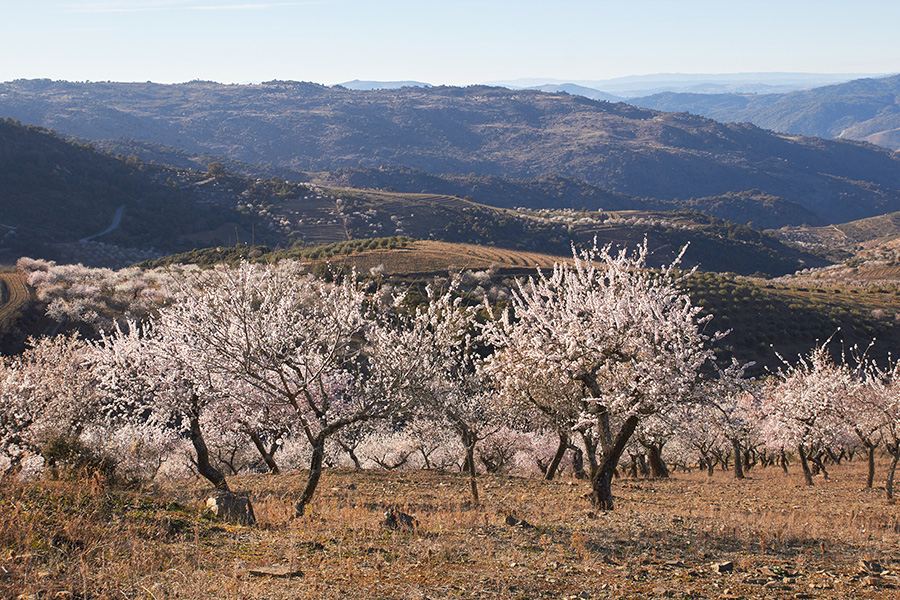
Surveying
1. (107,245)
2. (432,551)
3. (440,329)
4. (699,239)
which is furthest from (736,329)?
(107,245)

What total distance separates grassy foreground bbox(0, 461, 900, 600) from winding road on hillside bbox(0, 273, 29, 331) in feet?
176

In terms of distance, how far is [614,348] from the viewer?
40.3 ft

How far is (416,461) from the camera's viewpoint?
4050 centimetres

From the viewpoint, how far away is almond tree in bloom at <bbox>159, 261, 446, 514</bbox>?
11.7 m

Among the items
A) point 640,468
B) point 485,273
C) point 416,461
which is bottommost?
point 416,461

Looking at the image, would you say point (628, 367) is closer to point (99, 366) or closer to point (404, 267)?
point (99, 366)

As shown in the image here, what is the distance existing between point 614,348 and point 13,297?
222ft

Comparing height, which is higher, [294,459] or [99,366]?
[99,366]

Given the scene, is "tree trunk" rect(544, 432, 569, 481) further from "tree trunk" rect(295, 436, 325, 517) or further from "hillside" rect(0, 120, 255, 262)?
"hillside" rect(0, 120, 255, 262)

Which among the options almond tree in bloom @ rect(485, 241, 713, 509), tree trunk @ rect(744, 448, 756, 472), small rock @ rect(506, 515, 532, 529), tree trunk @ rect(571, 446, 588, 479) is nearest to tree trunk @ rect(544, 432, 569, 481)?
tree trunk @ rect(571, 446, 588, 479)

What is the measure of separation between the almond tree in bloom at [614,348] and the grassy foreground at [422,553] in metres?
2.43

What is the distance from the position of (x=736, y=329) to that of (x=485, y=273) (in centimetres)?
3217

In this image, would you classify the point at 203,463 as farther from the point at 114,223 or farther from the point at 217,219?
the point at 217,219

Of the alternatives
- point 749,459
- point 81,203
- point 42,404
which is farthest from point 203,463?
point 81,203
